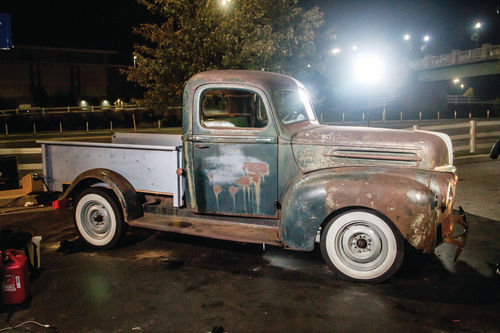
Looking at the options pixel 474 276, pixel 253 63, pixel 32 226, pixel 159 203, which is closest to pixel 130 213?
pixel 159 203

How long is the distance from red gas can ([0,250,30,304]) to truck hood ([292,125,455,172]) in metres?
2.95

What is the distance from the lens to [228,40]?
1176 cm

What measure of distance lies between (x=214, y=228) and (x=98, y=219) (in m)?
1.70

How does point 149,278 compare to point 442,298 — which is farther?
point 149,278

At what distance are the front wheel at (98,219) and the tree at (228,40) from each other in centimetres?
701

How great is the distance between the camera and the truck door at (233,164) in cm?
500

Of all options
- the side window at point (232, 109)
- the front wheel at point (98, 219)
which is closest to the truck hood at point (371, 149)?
the side window at point (232, 109)

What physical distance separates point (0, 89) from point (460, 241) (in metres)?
62.9

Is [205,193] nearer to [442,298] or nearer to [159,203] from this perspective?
[159,203]

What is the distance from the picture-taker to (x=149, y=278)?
4.76 m

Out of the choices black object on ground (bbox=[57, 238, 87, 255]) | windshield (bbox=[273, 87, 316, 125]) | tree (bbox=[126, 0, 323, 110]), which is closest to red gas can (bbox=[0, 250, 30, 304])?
black object on ground (bbox=[57, 238, 87, 255])

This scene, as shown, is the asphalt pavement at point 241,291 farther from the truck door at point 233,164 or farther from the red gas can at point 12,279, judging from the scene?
the truck door at point 233,164

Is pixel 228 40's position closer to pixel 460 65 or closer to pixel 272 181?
pixel 272 181

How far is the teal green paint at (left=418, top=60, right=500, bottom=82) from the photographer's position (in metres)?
43.5
